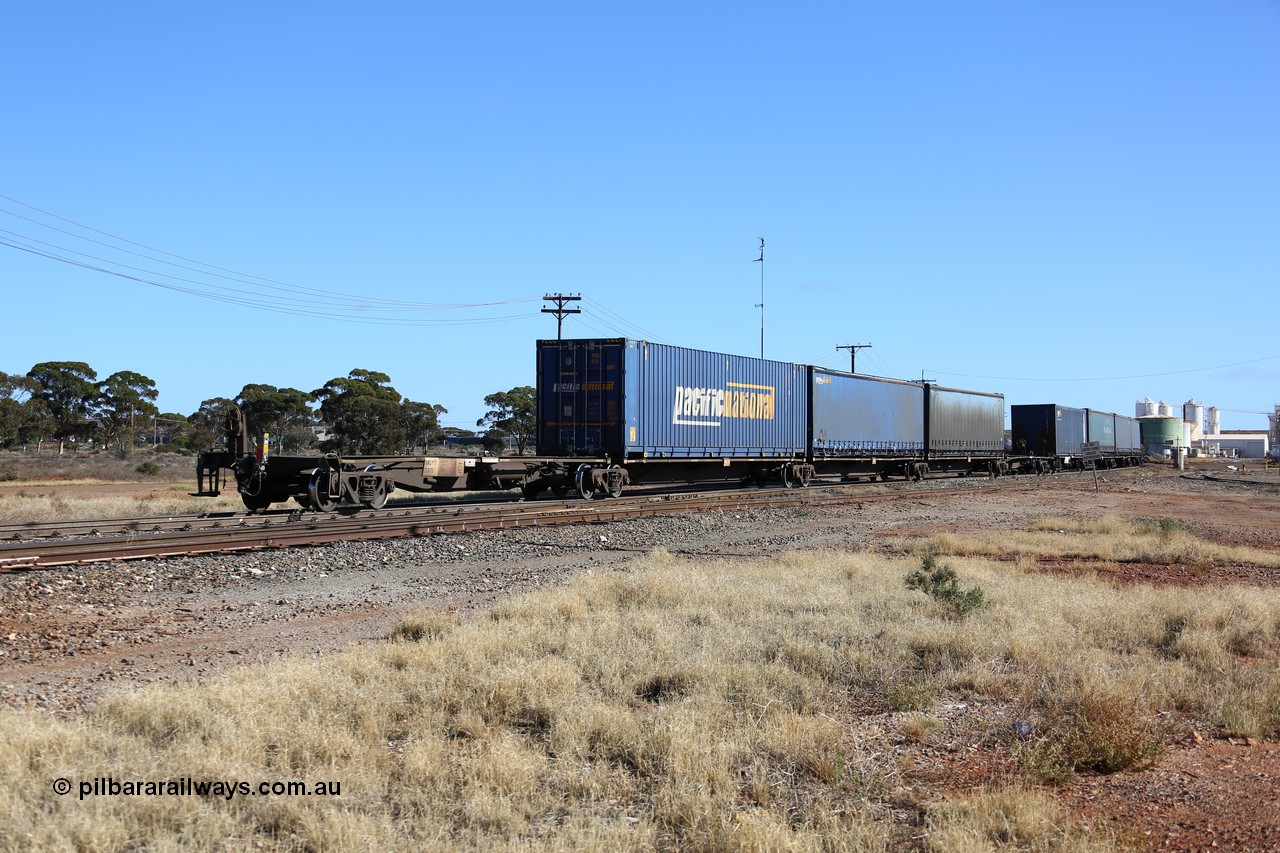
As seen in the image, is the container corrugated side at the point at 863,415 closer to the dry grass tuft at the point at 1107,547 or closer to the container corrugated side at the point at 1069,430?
the dry grass tuft at the point at 1107,547

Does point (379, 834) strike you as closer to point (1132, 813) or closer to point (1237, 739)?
point (1132, 813)

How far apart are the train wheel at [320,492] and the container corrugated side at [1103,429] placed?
54.1 meters

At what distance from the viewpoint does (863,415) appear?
117 ft

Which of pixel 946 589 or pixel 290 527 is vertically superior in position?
pixel 290 527

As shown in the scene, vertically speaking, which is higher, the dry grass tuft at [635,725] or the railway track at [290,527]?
the railway track at [290,527]

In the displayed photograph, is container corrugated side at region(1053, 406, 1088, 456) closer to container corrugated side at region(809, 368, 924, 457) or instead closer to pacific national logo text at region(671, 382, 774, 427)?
container corrugated side at region(809, 368, 924, 457)

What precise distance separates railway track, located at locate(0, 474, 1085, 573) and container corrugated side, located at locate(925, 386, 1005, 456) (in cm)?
1919

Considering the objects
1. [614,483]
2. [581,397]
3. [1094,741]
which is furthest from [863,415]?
[1094,741]

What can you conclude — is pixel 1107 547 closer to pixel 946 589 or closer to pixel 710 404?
pixel 946 589

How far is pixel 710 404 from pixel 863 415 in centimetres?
1068

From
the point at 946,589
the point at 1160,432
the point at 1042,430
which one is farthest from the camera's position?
the point at 1160,432

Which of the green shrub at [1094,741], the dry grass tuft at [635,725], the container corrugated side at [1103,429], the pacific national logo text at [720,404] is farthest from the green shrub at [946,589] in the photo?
the container corrugated side at [1103,429]

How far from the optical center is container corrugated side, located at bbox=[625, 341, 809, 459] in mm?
24672

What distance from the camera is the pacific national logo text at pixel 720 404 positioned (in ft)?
86.1
